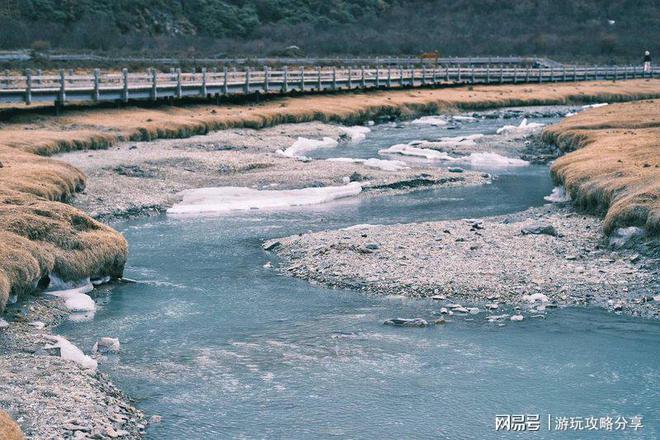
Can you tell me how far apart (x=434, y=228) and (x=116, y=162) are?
622 inches

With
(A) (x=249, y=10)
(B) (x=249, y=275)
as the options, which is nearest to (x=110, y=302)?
(B) (x=249, y=275)

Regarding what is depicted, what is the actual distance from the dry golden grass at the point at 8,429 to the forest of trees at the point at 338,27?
319ft

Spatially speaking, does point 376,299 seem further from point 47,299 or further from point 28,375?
point 28,375

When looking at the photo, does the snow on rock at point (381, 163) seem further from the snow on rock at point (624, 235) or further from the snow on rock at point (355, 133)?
the snow on rock at point (624, 235)

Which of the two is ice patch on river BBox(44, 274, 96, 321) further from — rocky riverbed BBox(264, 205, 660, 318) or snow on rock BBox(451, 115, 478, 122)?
snow on rock BBox(451, 115, 478, 122)

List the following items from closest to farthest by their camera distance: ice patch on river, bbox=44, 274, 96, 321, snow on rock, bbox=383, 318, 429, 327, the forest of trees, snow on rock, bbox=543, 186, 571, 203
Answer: snow on rock, bbox=383, 318, 429, 327
ice patch on river, bbox=44, 274, 96, 321
snow on rock, bbox=543, 186, 571, 203
the forest of trees

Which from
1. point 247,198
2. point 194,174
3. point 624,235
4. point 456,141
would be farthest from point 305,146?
point 624,235

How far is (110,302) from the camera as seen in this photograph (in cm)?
2066

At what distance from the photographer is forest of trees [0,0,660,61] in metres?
121

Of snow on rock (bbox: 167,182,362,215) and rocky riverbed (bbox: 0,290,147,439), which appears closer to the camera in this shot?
rocky riverbed (bbox: 0,290,147,439)

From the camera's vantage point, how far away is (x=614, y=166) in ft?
105

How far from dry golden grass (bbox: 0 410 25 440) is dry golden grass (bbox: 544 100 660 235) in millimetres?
15868

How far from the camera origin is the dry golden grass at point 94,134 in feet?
70.2

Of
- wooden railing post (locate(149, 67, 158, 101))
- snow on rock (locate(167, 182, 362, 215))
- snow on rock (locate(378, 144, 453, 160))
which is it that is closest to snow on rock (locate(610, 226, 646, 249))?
snow on rock (locate(167, 182, 362, 215))
